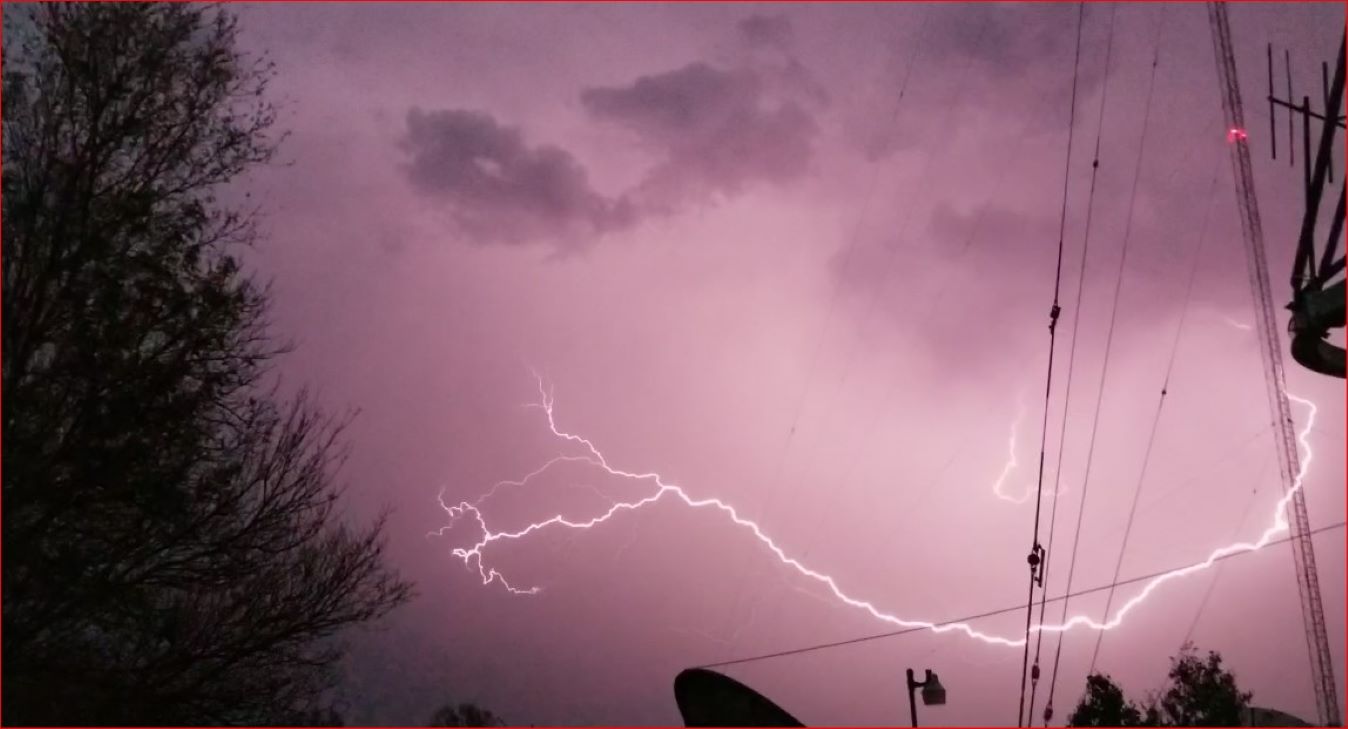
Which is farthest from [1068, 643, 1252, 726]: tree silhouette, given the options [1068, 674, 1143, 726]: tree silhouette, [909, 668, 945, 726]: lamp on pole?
[909, 668, 945, 726]: lamp on pole

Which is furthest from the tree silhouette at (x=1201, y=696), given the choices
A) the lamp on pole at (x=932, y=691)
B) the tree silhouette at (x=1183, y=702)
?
the lamp on pole at (x=932, y=691)

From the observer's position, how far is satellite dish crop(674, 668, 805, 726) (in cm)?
954

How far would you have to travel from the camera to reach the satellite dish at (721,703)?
31.3 ft

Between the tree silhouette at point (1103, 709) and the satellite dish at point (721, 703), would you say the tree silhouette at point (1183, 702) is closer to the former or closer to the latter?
the tree silhouette at point (1103, 709)

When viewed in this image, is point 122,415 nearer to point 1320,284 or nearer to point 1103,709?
point 1320,284

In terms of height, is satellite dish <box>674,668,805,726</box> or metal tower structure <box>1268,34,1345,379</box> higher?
metal tower structure <box>1268,34,1345,379</box>

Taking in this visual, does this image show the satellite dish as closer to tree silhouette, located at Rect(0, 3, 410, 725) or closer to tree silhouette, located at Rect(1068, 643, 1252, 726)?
tree silhouette, located at Rect(0, 3, 410, 725)

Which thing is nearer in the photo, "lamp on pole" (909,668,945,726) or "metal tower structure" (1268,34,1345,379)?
"metal tower structure" (1268,34,1345,379)

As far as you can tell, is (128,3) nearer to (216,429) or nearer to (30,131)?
(30,131)

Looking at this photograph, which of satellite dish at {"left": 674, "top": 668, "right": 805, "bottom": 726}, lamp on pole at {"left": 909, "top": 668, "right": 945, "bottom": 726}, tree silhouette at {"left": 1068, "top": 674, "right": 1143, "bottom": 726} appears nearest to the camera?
satellite dish at {"left": 674, "top": 668, "right": 805, "bottom": 726}

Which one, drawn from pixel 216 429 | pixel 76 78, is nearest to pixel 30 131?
pixel 76 78

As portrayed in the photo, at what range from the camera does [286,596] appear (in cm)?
1431

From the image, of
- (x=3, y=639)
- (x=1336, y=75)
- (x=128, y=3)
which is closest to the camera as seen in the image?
(x=3, y=639)

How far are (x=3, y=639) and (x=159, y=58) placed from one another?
712 centimetres
